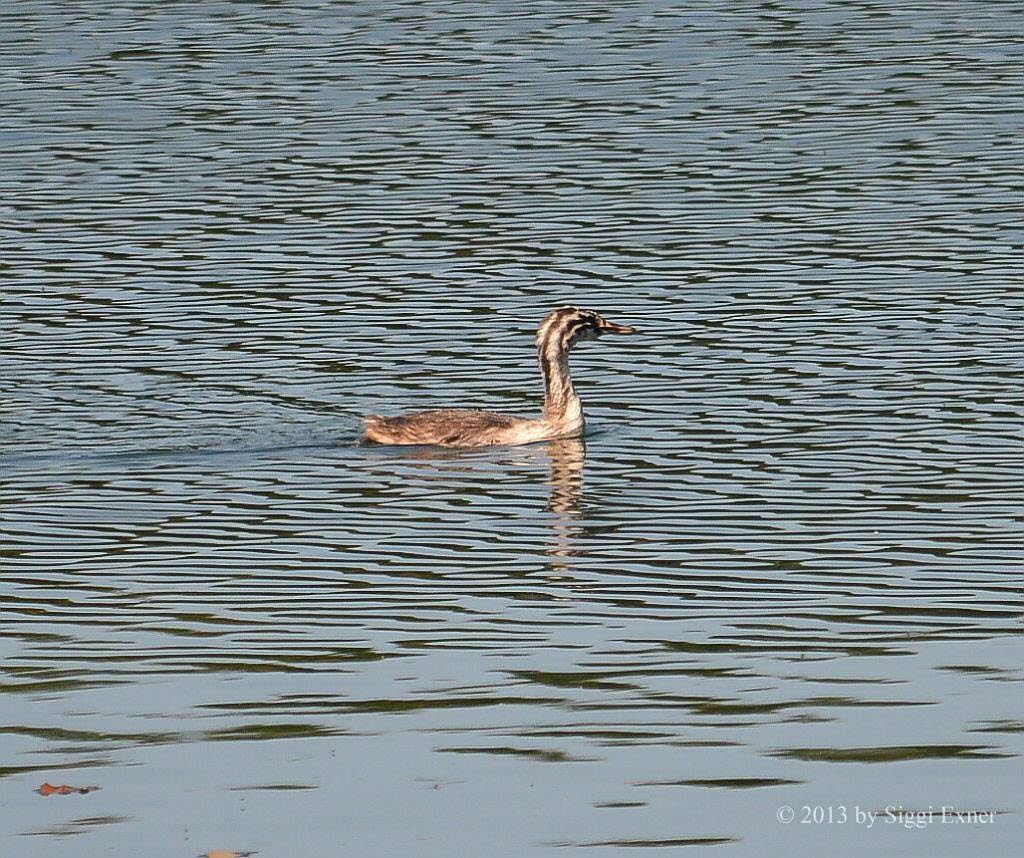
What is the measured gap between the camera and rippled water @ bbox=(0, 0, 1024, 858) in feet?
34.2

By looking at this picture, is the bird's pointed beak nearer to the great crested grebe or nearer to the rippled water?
the great crested grebe

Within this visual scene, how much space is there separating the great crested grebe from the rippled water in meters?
0.17

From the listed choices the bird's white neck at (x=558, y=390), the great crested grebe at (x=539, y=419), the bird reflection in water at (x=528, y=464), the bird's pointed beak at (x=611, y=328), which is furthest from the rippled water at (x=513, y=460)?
the bird's pointed beak at (x=611, y=328)

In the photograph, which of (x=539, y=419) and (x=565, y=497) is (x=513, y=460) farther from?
(x=565, y=497)

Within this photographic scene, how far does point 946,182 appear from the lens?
29.9 metres

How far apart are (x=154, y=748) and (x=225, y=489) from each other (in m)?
6.75

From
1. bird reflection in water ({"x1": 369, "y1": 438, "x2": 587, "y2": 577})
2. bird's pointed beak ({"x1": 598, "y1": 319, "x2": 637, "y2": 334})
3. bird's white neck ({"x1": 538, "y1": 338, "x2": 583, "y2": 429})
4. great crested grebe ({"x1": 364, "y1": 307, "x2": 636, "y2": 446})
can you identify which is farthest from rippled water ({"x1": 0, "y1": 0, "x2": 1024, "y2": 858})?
bird's pointed beak ({"x1": 598, "y1": 319, "x2": 637, "y2": 334})

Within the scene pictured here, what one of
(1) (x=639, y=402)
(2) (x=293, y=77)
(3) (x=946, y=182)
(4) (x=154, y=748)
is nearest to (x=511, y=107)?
(2) (x=293, y=77)

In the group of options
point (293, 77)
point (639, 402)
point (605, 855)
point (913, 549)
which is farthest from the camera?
point (293, 77)

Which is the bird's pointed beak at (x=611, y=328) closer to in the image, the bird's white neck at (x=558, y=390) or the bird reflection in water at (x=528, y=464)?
the bird's white neck at (x=558, y=390)

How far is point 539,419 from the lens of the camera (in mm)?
19859

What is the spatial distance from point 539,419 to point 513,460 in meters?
0.85

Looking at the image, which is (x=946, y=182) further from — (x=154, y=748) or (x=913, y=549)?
(x=154, y=748)

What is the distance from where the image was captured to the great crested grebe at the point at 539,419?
19.0 meters
